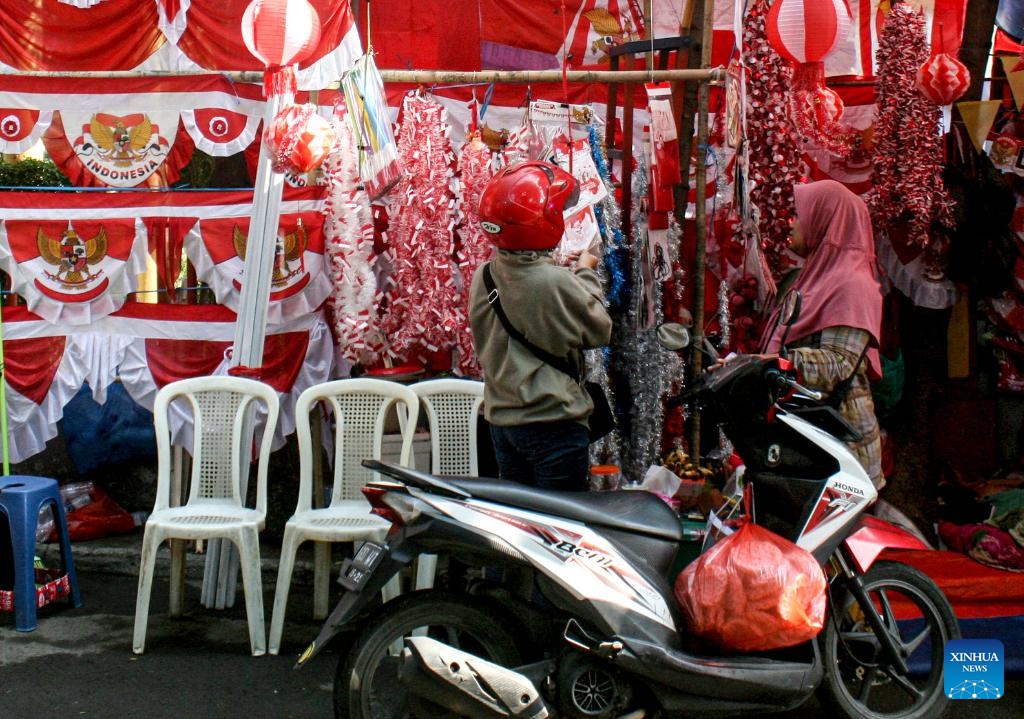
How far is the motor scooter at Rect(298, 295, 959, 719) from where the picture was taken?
3.02 metres

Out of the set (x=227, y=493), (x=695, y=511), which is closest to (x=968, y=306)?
(x=695, y=511)

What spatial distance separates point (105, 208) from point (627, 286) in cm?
295

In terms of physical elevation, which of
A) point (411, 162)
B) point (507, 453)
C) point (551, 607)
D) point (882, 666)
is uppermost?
point (411, 162)

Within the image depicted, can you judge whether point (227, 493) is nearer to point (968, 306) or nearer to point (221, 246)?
point (221, 246)

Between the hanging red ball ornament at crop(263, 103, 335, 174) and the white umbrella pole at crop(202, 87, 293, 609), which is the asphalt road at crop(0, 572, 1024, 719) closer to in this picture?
the white umbrella pole at crop(202, 87, 293, 609)

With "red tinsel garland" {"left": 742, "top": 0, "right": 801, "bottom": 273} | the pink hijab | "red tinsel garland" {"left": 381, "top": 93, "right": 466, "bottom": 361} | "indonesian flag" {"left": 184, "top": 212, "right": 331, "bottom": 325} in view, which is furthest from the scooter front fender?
"indonesian flag" {"left": 184, "top": 212, "right": 331, "bottom": 325}

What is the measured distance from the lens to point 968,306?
18.2ft

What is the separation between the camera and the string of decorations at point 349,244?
5.28m

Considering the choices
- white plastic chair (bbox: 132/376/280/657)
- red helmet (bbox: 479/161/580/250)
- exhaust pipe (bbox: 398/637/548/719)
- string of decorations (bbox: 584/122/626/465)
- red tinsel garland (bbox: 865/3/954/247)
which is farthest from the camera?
red tinsel garland (bbox: 865/3/954/247)

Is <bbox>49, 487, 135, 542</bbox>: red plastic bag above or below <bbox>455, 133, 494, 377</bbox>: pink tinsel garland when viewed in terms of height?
below

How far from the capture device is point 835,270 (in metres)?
4.09

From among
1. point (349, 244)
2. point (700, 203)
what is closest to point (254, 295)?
point (349, 244)

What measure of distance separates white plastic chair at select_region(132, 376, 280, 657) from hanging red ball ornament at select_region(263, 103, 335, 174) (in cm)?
100

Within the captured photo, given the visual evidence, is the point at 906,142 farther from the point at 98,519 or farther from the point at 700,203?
the point at 98,519
